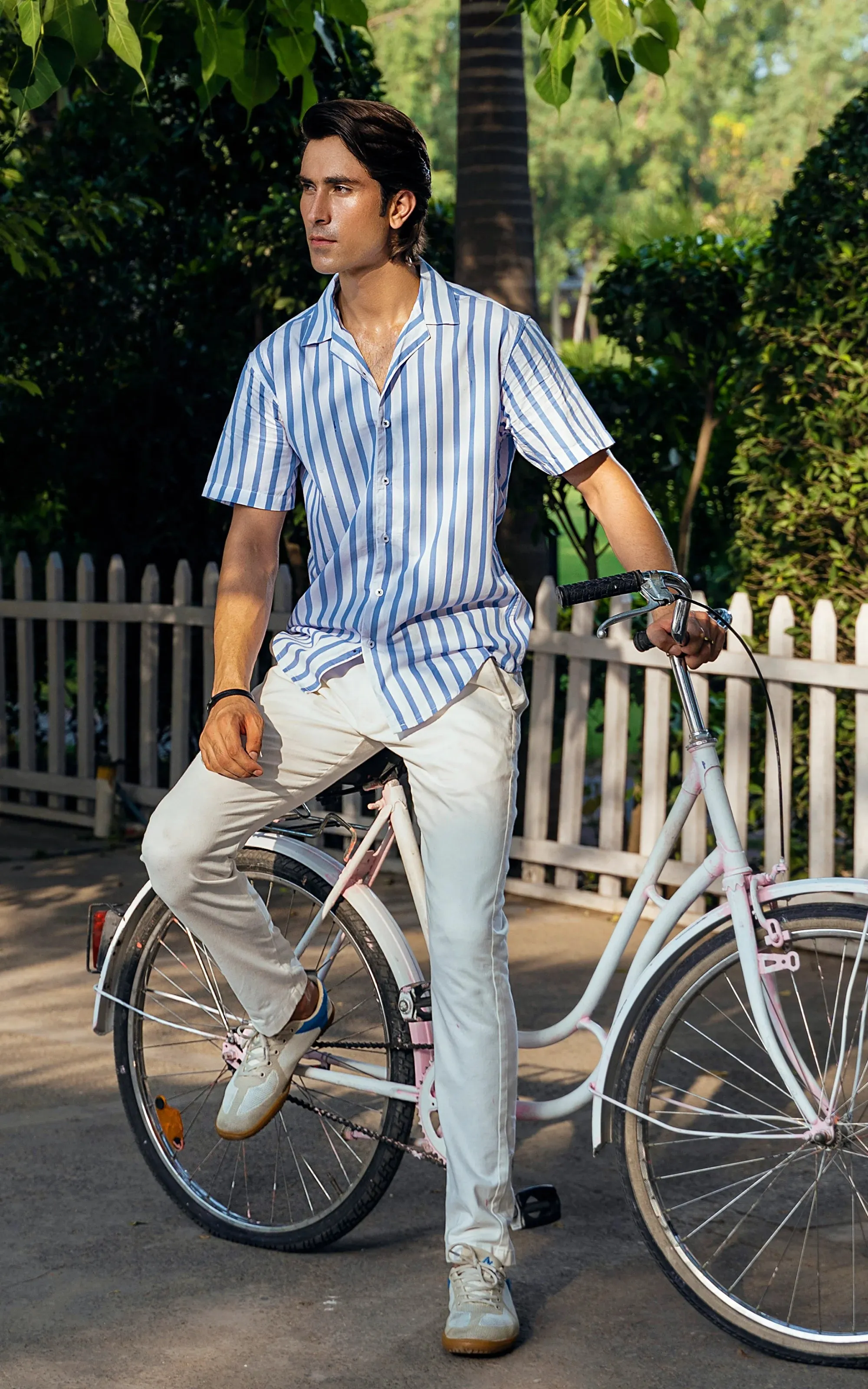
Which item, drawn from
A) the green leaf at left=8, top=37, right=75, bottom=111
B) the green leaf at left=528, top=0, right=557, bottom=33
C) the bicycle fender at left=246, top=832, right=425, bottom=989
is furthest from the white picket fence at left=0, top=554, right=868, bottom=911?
the green leaf at left=8, top=37, right=75, bottom=111

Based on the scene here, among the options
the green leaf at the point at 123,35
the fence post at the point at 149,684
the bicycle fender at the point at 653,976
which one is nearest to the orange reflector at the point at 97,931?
the bicycle fender at the point at 653,976

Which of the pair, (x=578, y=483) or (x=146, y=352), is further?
(x=146, y=352)

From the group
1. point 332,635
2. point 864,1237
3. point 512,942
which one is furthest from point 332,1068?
point 512,942

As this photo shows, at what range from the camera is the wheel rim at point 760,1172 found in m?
2.95

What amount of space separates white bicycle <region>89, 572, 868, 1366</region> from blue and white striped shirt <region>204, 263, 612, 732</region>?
24cm

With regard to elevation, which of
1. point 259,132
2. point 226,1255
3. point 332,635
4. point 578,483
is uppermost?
point 259,132

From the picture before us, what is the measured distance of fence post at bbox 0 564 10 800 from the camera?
8.04 meters

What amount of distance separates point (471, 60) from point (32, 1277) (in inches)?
213

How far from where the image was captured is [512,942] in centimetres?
570

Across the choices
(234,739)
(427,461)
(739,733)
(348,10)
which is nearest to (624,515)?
(427,461)

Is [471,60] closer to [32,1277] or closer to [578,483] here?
[578,483]

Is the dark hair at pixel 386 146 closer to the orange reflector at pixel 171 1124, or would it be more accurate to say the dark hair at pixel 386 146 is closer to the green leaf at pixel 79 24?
the green leaf at pixel 79 24

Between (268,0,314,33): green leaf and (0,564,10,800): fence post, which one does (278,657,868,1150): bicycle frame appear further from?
(0,564,10,800): fence post

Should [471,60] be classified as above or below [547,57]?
above
